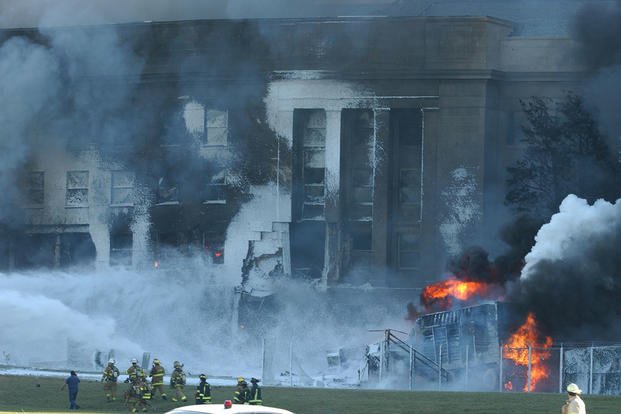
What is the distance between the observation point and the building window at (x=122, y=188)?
83750 mm

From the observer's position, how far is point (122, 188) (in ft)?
275

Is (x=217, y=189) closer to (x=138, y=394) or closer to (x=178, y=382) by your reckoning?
(x=178, y=382)

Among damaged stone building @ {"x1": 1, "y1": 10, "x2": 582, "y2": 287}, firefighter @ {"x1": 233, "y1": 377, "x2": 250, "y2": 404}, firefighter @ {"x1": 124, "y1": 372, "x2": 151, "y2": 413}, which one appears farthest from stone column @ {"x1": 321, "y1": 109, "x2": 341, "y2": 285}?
firefighter @ {"x1": 233, "y1": 377, "x2": 250, "y2": 404}

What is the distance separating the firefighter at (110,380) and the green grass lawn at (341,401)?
365 millimetres

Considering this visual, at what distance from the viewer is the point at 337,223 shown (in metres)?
80.9

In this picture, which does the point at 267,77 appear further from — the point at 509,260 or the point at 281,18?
the point at 509,260

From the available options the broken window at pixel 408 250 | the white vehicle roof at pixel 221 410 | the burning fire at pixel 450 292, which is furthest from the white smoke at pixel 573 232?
the white vehicle roof at pixel 221 410

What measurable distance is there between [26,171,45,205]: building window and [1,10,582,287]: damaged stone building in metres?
0.07

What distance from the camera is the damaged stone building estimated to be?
78.9 metres

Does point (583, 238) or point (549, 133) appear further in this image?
point (549, 133)

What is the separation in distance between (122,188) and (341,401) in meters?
36.4

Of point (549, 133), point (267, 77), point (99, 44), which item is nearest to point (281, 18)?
point (267, 77)

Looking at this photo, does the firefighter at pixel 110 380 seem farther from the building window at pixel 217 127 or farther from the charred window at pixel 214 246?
the building window at pixel 217 127

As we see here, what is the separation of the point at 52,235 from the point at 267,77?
13691mm
